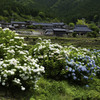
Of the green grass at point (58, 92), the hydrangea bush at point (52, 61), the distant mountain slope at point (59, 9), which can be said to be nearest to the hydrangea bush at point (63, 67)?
the hydrangea bush at point (52, 61)

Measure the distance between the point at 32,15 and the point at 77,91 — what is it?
8404cm

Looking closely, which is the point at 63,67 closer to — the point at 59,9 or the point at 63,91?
the point at 63,91

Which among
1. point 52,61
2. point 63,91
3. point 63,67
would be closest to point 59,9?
point 63,67

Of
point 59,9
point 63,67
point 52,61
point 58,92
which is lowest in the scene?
point 58,92

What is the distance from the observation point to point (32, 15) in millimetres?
84312

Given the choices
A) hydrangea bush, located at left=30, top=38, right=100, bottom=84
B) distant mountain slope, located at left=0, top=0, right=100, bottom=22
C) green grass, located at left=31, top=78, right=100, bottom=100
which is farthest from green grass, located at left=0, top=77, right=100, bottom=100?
distant mountain slope, located at left=0, top=0, right=100, bottom=22

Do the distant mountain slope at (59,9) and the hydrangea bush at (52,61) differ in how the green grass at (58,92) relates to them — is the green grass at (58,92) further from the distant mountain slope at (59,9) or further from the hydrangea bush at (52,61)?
the distant mountain slope at (59,9)

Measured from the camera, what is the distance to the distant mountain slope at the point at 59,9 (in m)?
80.2

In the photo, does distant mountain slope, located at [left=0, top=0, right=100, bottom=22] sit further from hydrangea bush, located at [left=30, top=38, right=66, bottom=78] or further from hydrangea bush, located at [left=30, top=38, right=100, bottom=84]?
hydrangea bush, located at [left=30, top=38, right=100, bottom=84]

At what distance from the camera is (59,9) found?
140625 millimetres

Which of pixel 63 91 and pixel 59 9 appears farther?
pixel 59 9

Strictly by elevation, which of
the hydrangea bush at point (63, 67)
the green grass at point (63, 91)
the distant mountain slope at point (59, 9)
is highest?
the distant mountain slope at point (59, 9)

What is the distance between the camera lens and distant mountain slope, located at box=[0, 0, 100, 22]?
80.2 metres

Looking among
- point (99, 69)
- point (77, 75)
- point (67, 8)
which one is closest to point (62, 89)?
point (77, 75)
